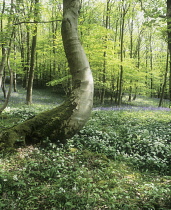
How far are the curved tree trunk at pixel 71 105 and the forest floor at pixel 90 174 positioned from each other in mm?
377

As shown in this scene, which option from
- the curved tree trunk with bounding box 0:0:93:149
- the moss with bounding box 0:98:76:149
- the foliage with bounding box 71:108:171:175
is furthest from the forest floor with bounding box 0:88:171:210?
the curved tree trunk with bounding box 0:0:93:149

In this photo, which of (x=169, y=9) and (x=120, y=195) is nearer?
(x=120, y=195)

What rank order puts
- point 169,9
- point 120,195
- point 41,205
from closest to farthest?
point 41,205 < point 120,195 < point 169,9

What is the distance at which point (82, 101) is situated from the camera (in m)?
5.05

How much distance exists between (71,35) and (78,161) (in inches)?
143

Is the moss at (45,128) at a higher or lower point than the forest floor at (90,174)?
higher

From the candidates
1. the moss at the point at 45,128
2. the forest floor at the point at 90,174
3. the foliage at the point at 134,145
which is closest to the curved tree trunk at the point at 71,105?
the moss at the point at 45,128

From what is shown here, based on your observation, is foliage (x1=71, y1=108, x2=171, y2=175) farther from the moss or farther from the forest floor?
the moss

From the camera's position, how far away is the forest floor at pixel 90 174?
2.96m

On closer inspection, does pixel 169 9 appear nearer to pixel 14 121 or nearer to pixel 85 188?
pixel 85 188

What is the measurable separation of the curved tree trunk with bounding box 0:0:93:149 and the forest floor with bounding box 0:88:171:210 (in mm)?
377

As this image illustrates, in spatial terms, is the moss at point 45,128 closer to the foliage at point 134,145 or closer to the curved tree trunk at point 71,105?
the curved tree trunk at point 71,105

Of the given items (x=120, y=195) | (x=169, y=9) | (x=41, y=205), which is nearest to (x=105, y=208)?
(x=120, y=195)

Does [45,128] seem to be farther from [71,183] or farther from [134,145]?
[134,145]
